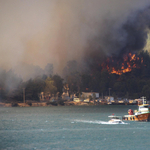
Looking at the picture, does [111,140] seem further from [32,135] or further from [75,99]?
[75,99]

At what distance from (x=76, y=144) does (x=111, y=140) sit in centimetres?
545

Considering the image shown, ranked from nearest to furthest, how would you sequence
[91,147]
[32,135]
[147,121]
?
[91,147]
[32,135]
[147,121]

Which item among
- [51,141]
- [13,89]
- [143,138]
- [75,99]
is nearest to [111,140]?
[143,138]

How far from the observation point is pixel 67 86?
200m

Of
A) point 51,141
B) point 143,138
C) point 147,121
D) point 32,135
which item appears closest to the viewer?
point 51,141

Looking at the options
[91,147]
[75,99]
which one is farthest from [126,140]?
[75,99]

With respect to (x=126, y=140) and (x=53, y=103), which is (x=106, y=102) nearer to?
(x=53, y=103)

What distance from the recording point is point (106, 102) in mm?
197500

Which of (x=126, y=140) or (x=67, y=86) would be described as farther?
(x=67, y=86)

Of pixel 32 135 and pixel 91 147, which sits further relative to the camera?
pixel 32 135

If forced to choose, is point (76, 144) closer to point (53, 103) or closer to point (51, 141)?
point (51, 141)

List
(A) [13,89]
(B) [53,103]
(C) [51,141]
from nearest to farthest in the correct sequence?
1. (C) [51,141]
2. (A) [13,89]
3. (B) [53,103]

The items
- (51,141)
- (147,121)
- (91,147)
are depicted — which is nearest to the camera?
(91,147)

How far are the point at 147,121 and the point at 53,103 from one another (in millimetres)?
115349
